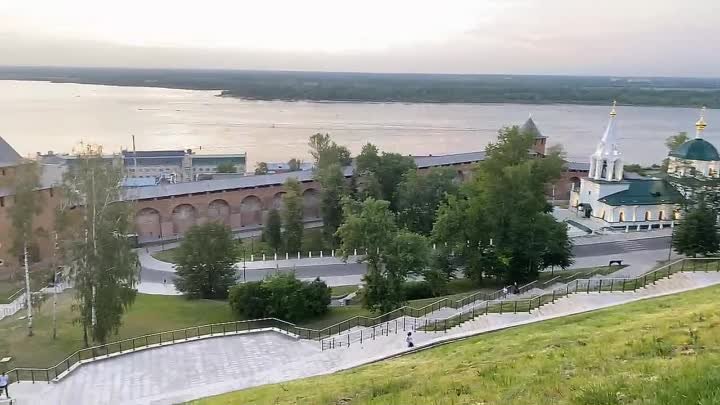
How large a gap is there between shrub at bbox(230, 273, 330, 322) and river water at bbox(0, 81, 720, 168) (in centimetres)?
4776

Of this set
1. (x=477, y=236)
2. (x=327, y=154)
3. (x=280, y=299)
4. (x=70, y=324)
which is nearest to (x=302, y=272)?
(x=280, y=299)

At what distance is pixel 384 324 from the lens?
18531 mm

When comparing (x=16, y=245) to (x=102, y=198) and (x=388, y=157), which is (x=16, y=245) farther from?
(x=388, y=157)

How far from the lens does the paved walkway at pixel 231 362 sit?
1470 cm

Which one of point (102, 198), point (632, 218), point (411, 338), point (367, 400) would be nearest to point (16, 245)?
point (102, 198)

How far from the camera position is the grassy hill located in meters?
7.01

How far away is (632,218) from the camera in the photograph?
121 feet

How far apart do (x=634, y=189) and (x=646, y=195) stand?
32.0 inches

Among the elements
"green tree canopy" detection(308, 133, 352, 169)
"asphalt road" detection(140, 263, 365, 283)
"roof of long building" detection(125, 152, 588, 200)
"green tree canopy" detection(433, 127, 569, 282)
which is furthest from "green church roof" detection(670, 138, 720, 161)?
"asphalt road" detection(140, 263, 365, 283)

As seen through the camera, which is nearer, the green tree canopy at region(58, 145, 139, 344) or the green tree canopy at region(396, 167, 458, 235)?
the green tree canopy at region(58, 145, 139, 344)

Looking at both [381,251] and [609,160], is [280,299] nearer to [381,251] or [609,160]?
[381,251]

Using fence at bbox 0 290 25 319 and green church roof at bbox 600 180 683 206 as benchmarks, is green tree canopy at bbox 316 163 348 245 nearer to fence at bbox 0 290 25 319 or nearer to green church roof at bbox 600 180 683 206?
fence at bbox 0 290 25 319

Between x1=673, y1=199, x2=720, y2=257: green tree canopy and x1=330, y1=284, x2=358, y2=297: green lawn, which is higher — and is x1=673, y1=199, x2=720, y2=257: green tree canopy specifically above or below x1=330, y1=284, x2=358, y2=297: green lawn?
above

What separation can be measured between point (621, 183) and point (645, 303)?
23.7 meters
